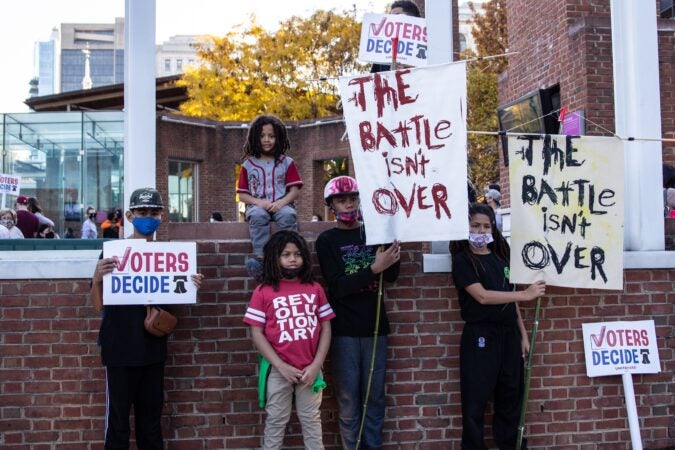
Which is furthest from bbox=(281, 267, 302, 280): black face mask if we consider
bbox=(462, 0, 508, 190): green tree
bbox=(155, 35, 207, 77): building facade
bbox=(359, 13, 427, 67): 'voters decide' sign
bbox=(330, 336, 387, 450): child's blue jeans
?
bbox=(155, 35, 207, 77): building facade

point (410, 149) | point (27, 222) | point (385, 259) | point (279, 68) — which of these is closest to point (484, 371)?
point (385, 259)

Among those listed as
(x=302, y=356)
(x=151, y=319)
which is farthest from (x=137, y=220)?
(x=302, y=356)

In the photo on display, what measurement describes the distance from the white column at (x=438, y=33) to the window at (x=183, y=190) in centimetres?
1981

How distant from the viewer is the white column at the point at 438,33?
5.47 metres

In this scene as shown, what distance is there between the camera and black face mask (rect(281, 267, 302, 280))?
4.59m

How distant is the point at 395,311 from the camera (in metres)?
5.30

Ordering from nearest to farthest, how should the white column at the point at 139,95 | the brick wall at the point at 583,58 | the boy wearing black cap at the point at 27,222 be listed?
the white column at the point at 139,95
the brick wall at the point at 583,58
the boy wearing black cap at the point at 27,222

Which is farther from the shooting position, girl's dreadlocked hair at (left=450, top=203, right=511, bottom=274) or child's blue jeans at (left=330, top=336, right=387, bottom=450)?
girl's dreadlocked hair at (left=450, top=203, right=511, bottom=274)

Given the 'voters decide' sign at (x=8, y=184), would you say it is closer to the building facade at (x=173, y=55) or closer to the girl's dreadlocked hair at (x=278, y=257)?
the girl's dreadlocked hair at (x=278, y=257)

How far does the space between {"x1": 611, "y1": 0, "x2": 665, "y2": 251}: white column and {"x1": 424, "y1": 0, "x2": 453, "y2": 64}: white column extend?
1.51 m

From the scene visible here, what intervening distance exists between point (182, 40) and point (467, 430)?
418ft

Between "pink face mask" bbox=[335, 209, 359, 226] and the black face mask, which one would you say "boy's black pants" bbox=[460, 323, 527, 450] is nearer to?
"pink face mask" bbox=[335, 209, 359, 226]

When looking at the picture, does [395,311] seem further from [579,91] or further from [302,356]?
[579,91]

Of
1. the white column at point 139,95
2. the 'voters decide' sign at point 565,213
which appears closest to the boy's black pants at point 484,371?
the 'voters decide' sign at point 565,213
